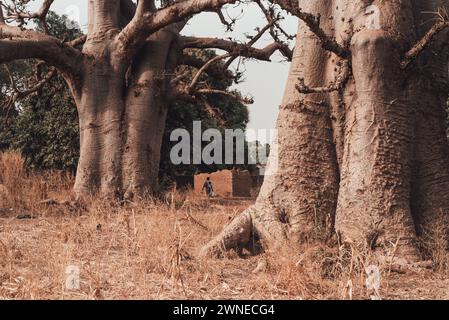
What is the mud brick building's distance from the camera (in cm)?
1384

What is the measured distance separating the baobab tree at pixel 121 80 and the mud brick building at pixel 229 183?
4.58 metres

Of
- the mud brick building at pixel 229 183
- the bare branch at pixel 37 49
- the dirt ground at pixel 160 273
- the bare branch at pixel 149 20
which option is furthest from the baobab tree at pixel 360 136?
the mud brick building at pixel 229 183

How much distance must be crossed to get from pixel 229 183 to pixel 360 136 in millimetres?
9145

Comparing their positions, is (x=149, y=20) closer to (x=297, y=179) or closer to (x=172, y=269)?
(x=297, y=179)

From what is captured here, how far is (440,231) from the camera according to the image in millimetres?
4770

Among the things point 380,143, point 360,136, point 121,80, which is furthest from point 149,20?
point 380,143

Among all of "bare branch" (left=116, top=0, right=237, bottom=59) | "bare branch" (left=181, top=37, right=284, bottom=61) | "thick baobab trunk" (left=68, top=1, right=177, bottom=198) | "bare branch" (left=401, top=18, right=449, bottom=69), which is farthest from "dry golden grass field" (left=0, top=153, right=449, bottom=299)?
"bare branch" (left=181, top=37, right=284, bottom=61)

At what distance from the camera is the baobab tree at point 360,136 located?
461 cm

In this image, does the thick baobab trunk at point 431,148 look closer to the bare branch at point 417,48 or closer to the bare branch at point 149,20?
the bare branch at point 417,48

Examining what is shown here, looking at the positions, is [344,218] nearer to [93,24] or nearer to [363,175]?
[363,175]

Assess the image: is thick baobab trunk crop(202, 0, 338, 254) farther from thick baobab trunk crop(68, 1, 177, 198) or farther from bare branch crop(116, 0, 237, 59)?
thick baobab trunk crop(68, 1, 177, 198)

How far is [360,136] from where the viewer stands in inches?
187
